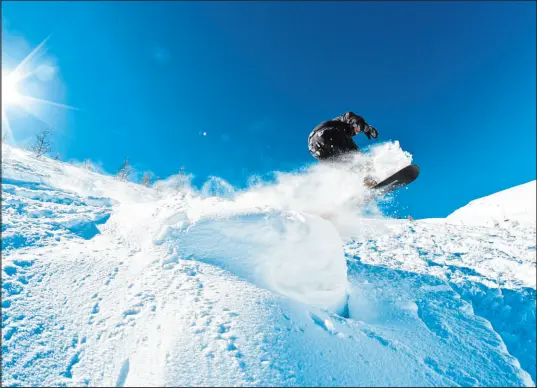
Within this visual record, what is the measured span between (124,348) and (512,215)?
6.95 metres

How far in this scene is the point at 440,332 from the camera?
99.9 inches

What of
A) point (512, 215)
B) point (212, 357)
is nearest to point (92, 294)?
point (212, 357)

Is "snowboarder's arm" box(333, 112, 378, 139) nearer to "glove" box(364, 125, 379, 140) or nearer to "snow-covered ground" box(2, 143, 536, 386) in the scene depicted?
"glove" box(364, 125, 379, 140)

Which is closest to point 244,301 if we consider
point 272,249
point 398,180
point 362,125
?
point 272,249

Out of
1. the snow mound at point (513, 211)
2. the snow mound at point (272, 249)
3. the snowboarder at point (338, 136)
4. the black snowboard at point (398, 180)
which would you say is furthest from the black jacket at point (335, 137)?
the snow mound at point (513, 211)

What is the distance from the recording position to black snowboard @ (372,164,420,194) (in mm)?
5180

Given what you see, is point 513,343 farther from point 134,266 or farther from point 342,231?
point 134,266

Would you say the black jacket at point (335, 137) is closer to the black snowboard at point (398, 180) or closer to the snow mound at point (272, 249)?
the black snowboard at point (398, 180)

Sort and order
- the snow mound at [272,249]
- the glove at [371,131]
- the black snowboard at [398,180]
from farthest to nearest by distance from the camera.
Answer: the glove at [371,131], the black snowboard at [398,180], the snow mound at [272,249]

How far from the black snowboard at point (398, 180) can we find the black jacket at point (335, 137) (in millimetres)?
876

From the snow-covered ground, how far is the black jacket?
1.92 m

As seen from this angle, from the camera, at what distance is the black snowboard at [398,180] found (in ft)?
17.0

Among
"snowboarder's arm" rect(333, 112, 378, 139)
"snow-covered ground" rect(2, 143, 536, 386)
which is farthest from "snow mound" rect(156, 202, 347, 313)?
"snowboarder's arm" rect(333, 112, 378, 139)

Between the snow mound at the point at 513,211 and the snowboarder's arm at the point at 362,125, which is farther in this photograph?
the snowboarder's arm at the point at 362,125
